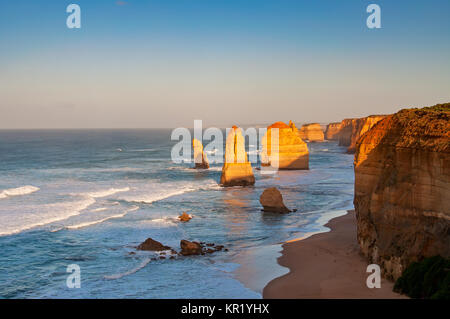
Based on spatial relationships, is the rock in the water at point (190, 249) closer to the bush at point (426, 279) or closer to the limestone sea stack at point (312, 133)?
A: the bush at point (426, 279)

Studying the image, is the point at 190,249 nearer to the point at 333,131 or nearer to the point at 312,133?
the point at 312,133

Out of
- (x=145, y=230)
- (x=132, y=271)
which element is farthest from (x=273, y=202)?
(x=132, y=271)

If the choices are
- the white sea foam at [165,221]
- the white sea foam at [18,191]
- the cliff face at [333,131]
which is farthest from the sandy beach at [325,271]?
the cliff face at [333,131]

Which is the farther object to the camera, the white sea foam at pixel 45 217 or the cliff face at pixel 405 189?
the white sea foam at pixel 45 217

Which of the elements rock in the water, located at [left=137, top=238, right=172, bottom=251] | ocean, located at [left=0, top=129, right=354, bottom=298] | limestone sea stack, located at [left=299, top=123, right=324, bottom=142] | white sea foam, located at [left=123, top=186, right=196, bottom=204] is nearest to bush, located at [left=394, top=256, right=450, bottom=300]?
ocean, located at [left=0, top=129, right=354, bottom=298]

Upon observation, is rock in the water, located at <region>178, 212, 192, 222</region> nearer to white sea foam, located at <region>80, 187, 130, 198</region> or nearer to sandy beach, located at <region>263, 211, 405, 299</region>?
sandy beach, located at <region>263, 211, 405, 299</region>
